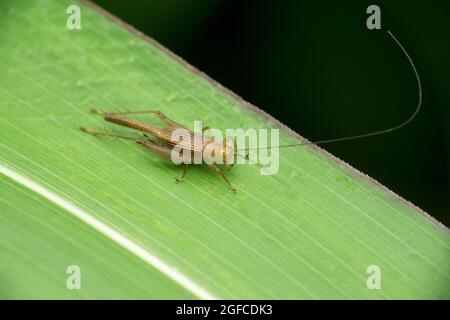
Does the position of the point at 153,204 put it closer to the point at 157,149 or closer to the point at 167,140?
the point at 157,149

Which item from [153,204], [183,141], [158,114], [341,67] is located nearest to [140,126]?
[158,114]

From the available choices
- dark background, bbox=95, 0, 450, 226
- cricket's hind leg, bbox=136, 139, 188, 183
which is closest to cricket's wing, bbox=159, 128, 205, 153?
cricket's hind leg, bbox=136, 139, 188, 183

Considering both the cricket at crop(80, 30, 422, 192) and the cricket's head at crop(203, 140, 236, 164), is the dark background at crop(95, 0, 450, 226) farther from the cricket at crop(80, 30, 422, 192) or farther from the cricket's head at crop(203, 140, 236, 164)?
the cricket's head at crop(203, 140, 236, 164)

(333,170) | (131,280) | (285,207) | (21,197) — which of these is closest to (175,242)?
(131,280)

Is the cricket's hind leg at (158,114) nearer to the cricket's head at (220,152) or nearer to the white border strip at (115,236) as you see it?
the cricket's head at (220,152)

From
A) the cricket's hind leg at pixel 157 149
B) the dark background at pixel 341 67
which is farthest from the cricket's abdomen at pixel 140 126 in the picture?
the dark background at pixel 341 67
